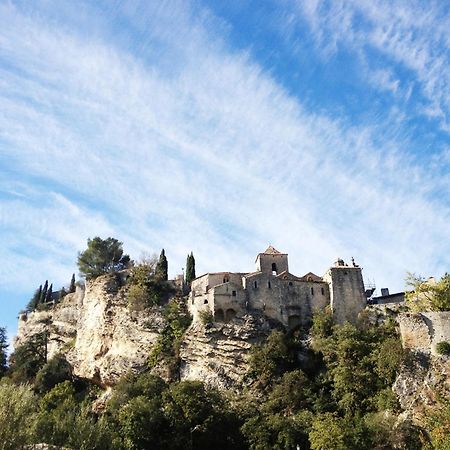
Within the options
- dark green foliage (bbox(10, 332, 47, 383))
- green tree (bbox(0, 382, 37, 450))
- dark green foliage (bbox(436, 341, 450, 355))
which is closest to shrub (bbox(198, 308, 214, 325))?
dark green foliage (bbox(10, 332, 47, 383))

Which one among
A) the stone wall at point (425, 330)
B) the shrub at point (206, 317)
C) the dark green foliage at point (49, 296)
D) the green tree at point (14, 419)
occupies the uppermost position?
the dark green foliage at point (49, 296)

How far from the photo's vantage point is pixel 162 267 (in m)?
62.9

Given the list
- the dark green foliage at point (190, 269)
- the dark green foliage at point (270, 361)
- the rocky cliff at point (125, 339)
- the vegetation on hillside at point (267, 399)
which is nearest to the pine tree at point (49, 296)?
the rocky cliff at point (125, 339)

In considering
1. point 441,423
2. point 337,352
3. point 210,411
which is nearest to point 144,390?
point 210,411

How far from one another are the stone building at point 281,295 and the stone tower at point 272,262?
3005 millimetres

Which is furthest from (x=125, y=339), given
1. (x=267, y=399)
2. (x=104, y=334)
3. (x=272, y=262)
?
(x=272, y=262)

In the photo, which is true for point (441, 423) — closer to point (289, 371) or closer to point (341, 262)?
point (289, 371)

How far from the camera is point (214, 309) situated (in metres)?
54.2

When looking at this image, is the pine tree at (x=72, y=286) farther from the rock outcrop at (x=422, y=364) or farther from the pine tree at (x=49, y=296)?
the rock outcrop at (x=422, y=364)

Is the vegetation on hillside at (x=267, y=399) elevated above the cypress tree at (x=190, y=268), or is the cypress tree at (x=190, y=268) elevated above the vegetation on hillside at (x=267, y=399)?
the cypress tree at (x=190, y=268)

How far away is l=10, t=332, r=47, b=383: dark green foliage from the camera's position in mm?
60219

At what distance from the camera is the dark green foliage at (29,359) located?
6022 cm

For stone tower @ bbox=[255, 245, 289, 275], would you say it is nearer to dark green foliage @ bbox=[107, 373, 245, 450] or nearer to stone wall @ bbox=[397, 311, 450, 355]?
stone wall @ bbox=[397, 311, 450, 355]

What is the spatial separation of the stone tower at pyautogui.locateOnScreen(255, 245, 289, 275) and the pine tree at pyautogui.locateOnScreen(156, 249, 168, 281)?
9.98 m
